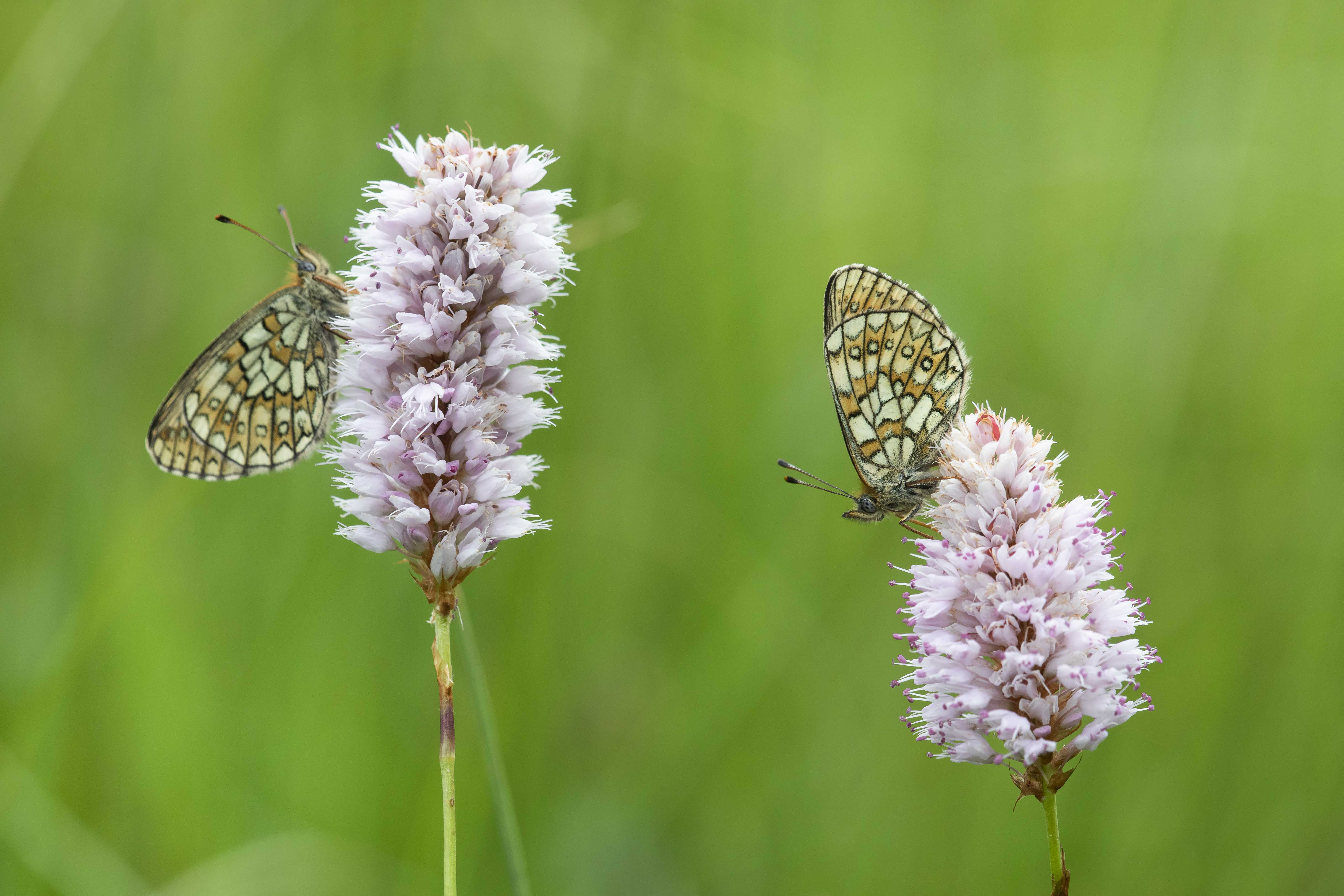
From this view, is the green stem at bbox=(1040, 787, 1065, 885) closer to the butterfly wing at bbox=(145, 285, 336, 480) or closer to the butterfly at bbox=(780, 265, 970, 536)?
the butterfly at bbox=(780, 265, 970, 536)

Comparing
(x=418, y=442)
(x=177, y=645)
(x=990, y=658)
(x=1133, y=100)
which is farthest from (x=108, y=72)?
(x=1133, y=100)

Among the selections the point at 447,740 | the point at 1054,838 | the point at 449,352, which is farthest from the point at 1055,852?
the point at 449,352

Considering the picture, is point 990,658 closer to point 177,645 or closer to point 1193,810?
point 1193,810

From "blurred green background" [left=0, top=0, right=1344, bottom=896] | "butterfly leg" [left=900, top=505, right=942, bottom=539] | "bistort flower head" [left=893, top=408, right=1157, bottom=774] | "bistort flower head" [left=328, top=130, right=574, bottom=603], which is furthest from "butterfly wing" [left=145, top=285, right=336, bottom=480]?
"bistort flower head" [left=893, top=408, right=1157, bottom=774]

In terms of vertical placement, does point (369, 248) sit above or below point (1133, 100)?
below

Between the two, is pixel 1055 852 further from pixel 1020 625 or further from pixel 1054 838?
pixel 1020 625

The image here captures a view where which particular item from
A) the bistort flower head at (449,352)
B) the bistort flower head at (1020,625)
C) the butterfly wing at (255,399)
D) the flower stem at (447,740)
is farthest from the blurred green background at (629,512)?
the bistort flower head at (1020,625)
